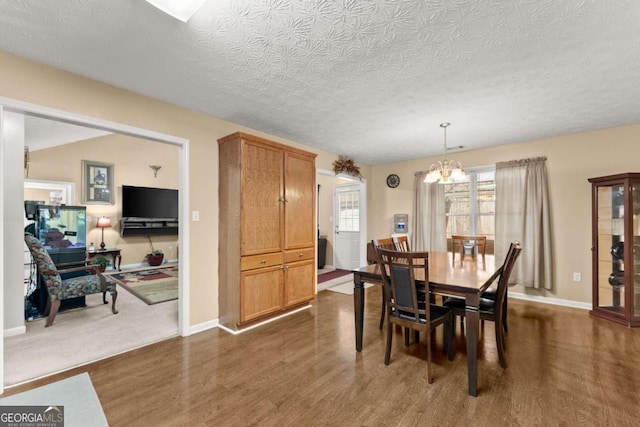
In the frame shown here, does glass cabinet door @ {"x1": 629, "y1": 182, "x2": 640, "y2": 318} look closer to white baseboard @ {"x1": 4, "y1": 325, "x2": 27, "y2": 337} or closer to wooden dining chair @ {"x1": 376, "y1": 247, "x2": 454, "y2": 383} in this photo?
wooden dining chair @ {"x1": 376, "y1": 247, "x2": 454, "y2": 383}

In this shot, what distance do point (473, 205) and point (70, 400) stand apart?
17.9 feet

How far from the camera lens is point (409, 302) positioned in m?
2.19

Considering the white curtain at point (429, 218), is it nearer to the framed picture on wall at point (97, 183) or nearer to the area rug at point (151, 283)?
the area rug at point (151, 283)

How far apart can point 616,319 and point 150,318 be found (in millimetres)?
5597

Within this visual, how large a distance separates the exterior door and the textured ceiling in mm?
3567

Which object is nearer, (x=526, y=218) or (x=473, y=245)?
(x=473, y=245)

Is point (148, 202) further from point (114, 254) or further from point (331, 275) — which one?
point (331, 275)

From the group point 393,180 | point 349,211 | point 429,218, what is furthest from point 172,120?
point 349,211

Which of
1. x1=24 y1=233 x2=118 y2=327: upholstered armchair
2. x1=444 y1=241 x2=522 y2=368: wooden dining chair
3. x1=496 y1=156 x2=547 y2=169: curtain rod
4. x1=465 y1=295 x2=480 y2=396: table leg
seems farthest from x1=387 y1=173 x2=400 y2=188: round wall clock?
x1=24 y1=233 x2=118 y2=327: upholstered armchair

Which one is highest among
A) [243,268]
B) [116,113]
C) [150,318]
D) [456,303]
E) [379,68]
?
[379,68]

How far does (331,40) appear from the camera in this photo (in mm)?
1826

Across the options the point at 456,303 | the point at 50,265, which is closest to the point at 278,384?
the point at 456,303

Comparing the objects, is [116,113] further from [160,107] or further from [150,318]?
[150,318]

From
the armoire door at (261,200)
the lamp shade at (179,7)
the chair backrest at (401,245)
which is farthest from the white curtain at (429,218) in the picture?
the lamp shade at (179,7)
